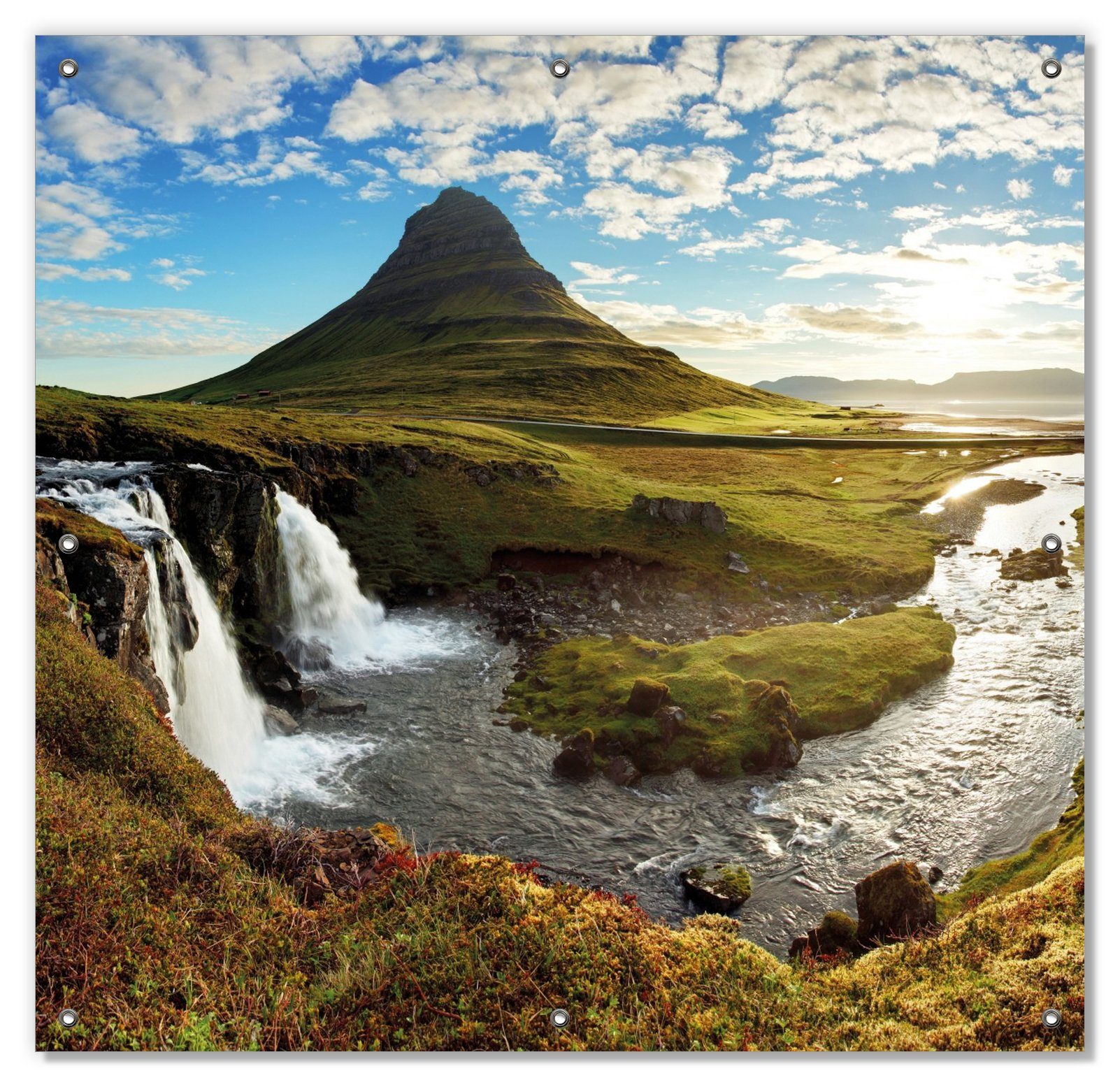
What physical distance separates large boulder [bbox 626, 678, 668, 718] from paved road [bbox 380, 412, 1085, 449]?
7965 mm

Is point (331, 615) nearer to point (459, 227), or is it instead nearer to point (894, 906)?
point (459, 227)

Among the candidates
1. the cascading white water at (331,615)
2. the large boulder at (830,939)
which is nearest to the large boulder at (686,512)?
the cascading white water at (331,615)

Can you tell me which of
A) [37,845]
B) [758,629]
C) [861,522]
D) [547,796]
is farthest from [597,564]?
[37,845]

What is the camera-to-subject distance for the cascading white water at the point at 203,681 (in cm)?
1383

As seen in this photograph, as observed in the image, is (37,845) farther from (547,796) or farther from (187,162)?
(187,162)

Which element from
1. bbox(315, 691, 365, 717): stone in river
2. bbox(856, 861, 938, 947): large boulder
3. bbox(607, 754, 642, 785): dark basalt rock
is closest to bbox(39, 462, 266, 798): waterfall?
bbox(315, 691, 365, 717): stone in river

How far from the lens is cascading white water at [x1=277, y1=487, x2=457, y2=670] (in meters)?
20.2

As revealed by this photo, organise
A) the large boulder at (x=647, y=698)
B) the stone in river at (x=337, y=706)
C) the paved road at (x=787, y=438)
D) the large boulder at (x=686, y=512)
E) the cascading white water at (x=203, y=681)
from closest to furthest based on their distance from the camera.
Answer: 1. the paved road at (x=787, y=438)
2. the cascading white water at (x=203, y=681)
3. the large boulder at (x=647, y=698)
4. the stone in river at (x=337, y=706)
5. the large boulder at (x=686, y=512)

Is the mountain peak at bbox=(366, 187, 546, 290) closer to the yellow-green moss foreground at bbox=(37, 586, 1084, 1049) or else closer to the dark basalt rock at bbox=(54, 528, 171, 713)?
the dark basalt rock at bbox=(54, 528, 171, 713)

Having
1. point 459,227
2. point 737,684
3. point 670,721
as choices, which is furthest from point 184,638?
point 459,227

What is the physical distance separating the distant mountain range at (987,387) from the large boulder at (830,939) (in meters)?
7.69

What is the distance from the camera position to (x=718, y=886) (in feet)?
34.1

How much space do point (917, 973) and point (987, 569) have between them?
35.0ft

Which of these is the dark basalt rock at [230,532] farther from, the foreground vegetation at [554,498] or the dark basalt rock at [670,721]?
the dark basalt rock at [670,721]
